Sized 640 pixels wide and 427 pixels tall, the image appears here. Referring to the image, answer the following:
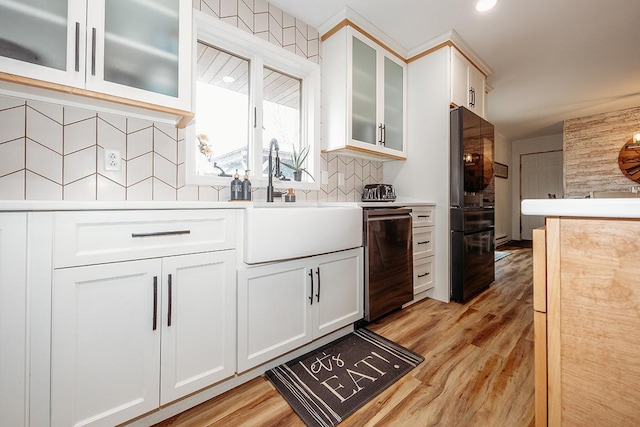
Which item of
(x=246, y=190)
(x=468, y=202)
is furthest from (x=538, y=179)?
(x=246, y=190)

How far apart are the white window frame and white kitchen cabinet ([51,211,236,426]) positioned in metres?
0.65

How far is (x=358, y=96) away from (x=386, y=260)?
4.64 feet

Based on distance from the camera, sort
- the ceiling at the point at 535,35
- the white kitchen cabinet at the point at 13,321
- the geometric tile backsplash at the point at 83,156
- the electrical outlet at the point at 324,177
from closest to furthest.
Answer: the white kitchen cabinet at the point at 13,321 < the geometric tile backsplash at the point at 83,156 < the ceiling at the point at 535,35 < the electrical outlet at the point at 324,177

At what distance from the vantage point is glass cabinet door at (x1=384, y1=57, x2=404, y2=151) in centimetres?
252

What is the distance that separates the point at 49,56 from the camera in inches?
40.7

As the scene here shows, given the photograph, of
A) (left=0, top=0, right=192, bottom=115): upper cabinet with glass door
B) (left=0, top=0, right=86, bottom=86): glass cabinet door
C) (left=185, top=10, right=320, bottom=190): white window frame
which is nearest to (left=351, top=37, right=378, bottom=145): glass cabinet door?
(left=185, top=10, right=320, bottom=190): white window frame

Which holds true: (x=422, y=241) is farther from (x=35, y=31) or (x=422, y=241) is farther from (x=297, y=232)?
(x=35, y=31)

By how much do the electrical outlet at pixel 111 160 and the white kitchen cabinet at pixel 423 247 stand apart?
2085mm

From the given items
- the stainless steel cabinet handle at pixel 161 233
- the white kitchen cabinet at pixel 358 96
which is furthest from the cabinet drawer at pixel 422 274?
the stainless steel cabinet handle at pixel 161 233

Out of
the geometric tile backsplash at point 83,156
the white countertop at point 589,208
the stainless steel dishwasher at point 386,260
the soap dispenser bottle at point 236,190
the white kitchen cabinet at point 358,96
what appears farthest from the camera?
the white kitchen cabinet at point 358,96

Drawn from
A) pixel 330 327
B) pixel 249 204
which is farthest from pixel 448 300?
pixel 249 204

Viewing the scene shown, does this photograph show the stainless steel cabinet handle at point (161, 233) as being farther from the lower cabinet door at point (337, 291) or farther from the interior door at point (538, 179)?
the interior door at point (538, 179)

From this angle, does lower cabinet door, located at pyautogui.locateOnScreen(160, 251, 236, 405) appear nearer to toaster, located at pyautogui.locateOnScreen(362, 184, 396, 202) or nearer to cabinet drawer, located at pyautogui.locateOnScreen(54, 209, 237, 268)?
cabinet drawer, located at pyautogui.locateOnScreen(54, 209, 237, 268)

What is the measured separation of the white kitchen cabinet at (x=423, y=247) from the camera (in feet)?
7.70
